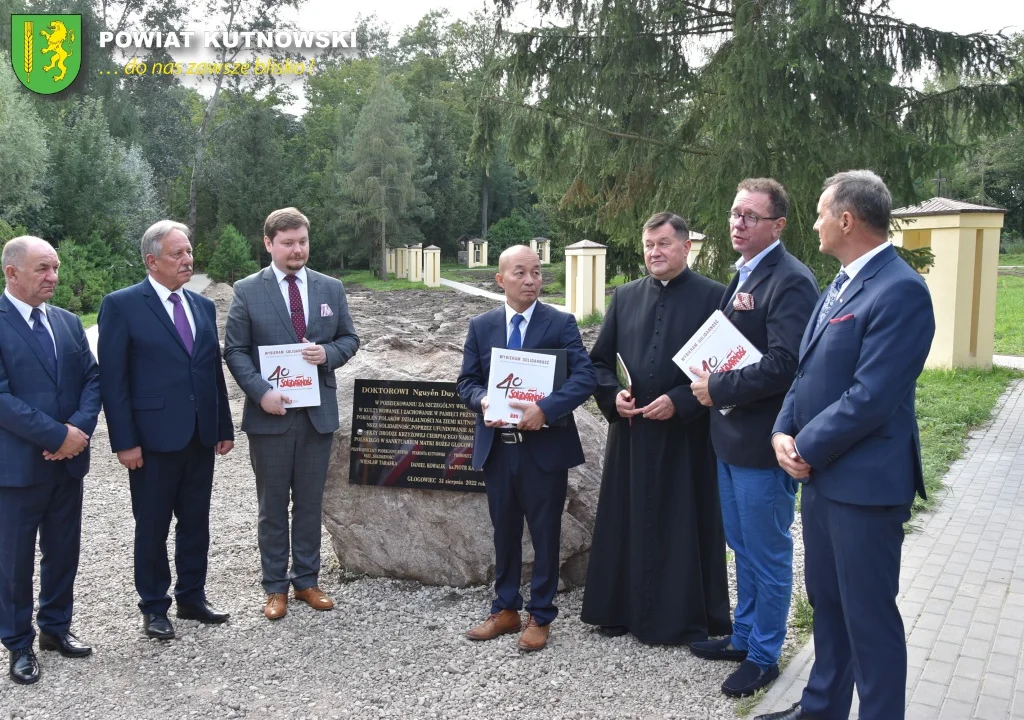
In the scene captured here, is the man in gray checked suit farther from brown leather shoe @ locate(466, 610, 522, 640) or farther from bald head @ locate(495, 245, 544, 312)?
bald head @ locate(495, 245, 544, 312)

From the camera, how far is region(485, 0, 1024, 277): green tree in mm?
8570

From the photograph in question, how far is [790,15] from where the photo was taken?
29.1 feet

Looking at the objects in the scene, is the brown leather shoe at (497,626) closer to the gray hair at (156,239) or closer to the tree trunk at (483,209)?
the gray hair at (156,239)

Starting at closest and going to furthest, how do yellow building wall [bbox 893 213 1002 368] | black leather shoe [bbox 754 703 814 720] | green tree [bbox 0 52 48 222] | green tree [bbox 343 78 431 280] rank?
black leather shoe [bbox 754 703 814 720] < yellow building wall [bbox 893 213 1002 368] < green tree [bbox 0 52 48 222] < green tree [bbox 343 78 431 280]

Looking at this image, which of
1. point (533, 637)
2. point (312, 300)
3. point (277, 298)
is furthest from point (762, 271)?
point (277, 298)

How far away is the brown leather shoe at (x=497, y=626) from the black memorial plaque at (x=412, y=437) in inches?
33.8

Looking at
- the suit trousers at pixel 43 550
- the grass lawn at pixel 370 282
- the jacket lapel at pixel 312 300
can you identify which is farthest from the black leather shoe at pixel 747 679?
the grass lawn at pixel 370 282

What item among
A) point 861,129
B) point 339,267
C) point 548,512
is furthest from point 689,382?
point 339,267

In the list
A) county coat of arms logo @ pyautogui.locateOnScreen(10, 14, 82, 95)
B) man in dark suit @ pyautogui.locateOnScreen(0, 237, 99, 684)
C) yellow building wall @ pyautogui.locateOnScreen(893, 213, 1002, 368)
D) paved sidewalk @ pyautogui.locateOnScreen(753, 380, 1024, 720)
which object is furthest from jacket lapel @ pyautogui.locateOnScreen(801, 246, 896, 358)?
county coat of arms logo @ pyautogui.locateOnScreen(10, 14, 82, 95)

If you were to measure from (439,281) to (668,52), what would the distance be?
32.3m

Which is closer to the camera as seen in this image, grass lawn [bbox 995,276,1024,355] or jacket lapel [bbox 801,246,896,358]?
jacket lapel [bbox 801,246,896,358]

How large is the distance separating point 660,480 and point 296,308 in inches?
91.1

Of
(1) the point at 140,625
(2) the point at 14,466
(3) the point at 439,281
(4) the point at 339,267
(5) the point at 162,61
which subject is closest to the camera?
(2) the point at 14,466

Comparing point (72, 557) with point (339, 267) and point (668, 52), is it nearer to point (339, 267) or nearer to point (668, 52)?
point (668, 52)
